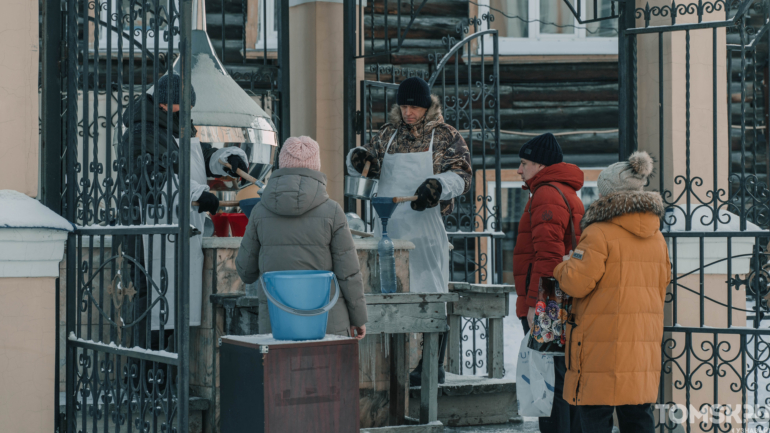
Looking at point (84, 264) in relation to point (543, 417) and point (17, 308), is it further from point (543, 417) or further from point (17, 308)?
point (543, 417)

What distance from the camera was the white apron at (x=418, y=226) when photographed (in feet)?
15.8

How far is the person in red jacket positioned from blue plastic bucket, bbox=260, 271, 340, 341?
3.46ft

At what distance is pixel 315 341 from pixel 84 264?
1.46m

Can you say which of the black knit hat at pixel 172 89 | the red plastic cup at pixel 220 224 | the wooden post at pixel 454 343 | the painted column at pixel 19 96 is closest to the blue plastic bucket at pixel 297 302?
the black knit hat at pixel 172 89

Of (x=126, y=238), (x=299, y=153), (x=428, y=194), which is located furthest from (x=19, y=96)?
(x=428, y=194)

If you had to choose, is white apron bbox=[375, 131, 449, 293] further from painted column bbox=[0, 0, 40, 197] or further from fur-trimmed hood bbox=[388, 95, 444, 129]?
painted column bbox=[0, 0, 40, 197]

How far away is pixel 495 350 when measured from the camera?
531 centimetres

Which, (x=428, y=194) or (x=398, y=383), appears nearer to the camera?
(x=398, y=383)

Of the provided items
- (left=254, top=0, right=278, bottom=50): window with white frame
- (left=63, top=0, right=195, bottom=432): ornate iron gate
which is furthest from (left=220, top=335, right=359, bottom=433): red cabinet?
(left=254, top=0, right=278, bottom=50): window with white frame

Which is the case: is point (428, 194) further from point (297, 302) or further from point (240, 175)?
point (297, 302)

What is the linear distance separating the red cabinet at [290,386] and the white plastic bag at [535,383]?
0.98 metres

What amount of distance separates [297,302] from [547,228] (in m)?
1.22

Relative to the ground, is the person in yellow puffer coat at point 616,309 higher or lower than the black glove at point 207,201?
lower

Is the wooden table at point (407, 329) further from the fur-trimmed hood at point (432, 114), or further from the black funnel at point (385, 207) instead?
the fur-trimmed hood at point (432, 114)
